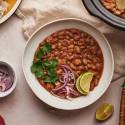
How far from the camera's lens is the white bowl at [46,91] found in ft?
5.11

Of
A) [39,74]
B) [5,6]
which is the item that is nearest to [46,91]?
[39,74]

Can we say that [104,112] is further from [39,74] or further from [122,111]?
[39,74]

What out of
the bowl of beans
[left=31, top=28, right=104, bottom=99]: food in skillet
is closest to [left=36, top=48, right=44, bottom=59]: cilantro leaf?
[left=31, top=28, right=104, bottom=99]: food in skillet

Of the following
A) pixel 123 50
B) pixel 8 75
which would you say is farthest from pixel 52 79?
pixel 123 50

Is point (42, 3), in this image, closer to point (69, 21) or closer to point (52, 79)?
point (69, 21)

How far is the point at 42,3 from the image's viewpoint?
162 cm

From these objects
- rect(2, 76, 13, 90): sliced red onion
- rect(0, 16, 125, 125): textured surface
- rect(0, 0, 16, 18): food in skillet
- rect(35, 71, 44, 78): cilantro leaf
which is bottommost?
rect(0, 16, 125, 125): textured surface

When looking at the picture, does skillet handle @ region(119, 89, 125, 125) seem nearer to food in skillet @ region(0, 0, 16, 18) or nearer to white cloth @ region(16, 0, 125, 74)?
white cloth @ region(16, 0, 125, 74)

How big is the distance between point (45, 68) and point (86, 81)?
138 mm

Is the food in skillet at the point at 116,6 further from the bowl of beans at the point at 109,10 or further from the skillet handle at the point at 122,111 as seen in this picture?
the skillet handle at the point at 122,111

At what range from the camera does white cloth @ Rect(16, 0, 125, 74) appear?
1.59 m

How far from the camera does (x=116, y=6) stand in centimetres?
154

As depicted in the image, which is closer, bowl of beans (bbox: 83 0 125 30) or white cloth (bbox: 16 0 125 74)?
bowl of beans (bbox: 83 0 125 30)

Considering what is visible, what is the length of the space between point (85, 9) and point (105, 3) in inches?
3.3
